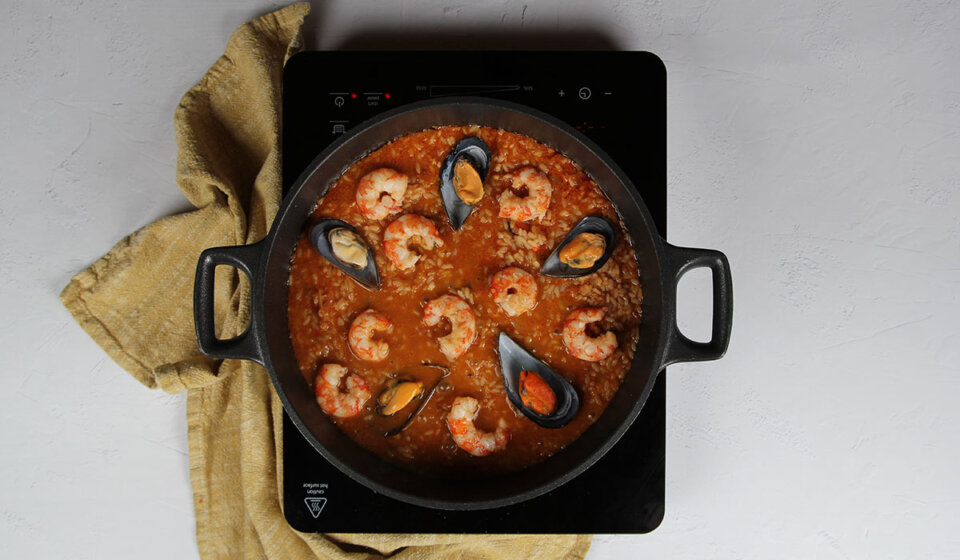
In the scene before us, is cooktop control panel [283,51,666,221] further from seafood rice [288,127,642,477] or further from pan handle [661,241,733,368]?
pan handle [661,241,733,368]

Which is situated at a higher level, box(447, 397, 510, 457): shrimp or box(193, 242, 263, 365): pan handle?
box(193, 242, 263, 365): pan handle

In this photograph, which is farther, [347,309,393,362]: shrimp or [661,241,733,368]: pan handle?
[347,309,393,362]: shrimp

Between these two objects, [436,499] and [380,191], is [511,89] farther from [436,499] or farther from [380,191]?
[436,499]

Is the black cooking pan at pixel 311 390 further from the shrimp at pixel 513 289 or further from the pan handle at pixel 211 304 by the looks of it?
the shrimp at pixel 513 289

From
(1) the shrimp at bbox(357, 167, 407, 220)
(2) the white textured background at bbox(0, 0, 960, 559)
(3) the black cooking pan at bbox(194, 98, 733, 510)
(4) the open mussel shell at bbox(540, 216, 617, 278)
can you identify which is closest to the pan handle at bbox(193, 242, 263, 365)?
(3) the black cooking pan at bbox(194, 98, 733, 510)

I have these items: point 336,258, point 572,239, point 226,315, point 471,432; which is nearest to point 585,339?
point 572,239

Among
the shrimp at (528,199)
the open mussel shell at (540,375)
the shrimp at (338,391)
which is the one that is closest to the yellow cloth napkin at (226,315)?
the shrimp at (338,391)
